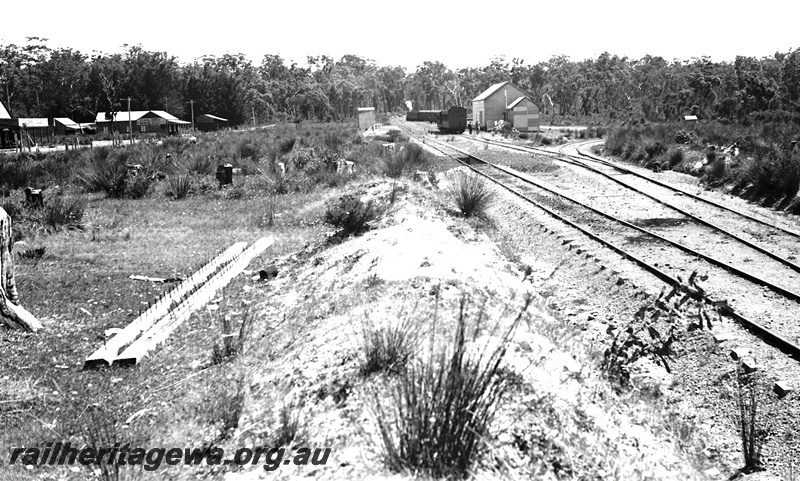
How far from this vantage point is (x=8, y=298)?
26.1 feet

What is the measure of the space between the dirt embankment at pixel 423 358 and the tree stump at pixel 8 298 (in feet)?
7.92

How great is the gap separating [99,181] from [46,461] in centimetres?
1776

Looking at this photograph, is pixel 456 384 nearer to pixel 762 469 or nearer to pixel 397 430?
pixel 397 430

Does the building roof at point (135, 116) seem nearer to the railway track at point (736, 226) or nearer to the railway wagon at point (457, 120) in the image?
the railway wagon at point (457, 120)

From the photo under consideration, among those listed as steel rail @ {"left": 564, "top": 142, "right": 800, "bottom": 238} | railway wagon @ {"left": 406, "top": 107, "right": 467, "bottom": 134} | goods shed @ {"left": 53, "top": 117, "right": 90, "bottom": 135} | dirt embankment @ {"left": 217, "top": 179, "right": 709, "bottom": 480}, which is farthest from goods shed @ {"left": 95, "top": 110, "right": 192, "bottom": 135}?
dirt embankment @ {"left": 217, "top": 179, "right": 709, "bottom": 480}

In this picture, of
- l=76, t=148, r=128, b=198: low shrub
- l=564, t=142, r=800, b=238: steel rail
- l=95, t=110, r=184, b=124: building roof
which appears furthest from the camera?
l=95, t=110, r=184, b=124: building roof

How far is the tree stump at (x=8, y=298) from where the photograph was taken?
25.3 feet

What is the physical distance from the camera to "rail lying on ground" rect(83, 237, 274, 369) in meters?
6.92

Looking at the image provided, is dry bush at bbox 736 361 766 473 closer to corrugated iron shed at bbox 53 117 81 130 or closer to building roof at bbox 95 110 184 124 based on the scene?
building roof at bbox 95 110 184 124

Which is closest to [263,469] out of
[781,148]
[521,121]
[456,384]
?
[456,384]

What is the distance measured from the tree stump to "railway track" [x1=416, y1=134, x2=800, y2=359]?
670 cm

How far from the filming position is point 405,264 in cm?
834

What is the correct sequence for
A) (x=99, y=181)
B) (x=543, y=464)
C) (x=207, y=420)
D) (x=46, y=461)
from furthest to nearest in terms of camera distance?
(x=99, y=181) < (x=207, y=420) < (x=46, y=461) < (x=543, y=464)

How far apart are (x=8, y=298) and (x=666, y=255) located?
992 cm
